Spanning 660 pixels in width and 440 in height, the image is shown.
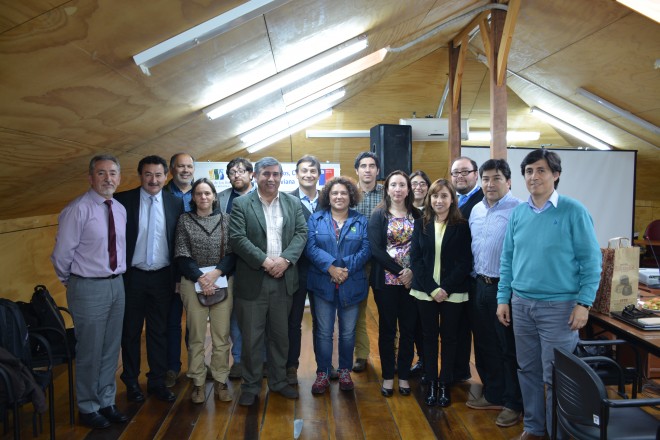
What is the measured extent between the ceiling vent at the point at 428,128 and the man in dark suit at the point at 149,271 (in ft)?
16.3

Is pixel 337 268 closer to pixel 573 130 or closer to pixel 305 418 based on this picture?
pixel 305 418

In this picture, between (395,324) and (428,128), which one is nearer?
(395,324)

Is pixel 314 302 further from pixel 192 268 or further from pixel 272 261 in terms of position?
pixel 192 268

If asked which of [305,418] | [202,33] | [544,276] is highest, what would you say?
[202,33]

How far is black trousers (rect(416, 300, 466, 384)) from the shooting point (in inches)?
113

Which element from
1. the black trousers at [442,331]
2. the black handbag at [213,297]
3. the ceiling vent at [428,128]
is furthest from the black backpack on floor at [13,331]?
the ceiling vent at [428,128]

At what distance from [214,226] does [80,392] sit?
1.22 meters

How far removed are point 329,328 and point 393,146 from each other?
154 inches

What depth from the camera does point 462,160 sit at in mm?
3236

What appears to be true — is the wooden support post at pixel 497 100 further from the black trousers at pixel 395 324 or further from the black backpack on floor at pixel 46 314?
the black backpack on floor at pixel 46 314

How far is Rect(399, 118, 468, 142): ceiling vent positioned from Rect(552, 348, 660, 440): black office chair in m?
5.64

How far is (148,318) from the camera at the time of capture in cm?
297

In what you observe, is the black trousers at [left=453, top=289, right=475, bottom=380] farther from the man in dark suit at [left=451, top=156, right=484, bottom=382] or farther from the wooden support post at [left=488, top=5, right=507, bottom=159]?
the wooden support post at [left=488, top=5, right=507, bottom=159]

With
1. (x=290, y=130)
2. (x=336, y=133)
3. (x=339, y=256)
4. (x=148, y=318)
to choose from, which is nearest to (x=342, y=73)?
(x=290, y=130)
